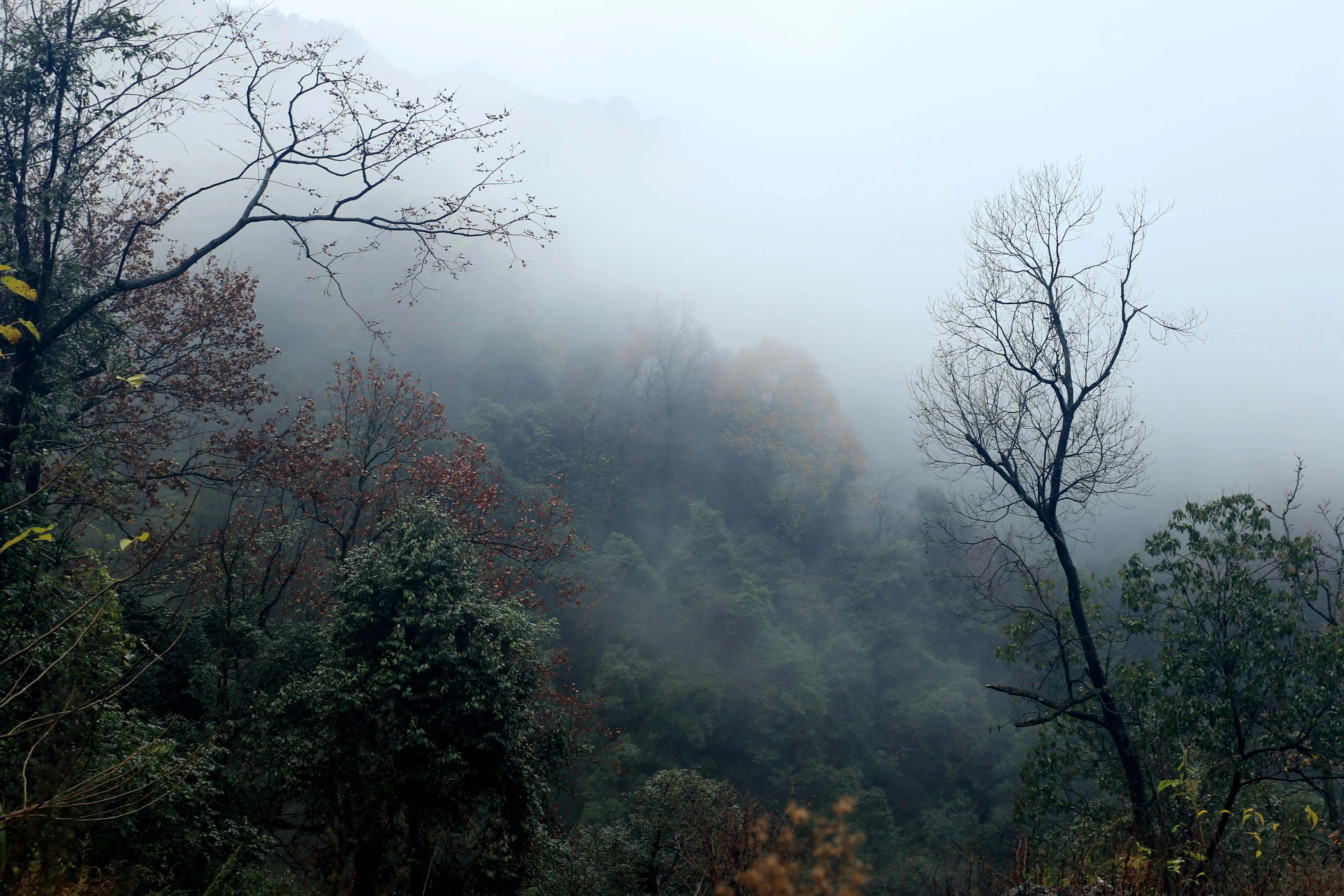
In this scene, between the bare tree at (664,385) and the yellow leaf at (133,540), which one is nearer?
the yellow leaf at (133,540)

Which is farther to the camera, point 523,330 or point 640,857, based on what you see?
point 523,330

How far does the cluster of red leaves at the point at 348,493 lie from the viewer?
457 inches

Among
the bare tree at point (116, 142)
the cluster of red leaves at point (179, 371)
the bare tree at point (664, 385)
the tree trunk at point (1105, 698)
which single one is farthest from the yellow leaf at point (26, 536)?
the bare tree at point (664, 385)

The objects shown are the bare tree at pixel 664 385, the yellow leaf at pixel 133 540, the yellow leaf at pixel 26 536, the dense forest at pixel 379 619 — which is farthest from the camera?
the bare tree at pixel 664 385

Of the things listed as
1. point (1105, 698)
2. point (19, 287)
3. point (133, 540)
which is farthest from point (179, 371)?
point (1105, 698)

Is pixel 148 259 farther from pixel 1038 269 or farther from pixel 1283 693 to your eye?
pixel 1283 693

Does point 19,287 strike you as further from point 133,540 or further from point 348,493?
point 348,493

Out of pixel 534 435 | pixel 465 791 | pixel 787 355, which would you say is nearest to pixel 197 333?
pixel 465 791

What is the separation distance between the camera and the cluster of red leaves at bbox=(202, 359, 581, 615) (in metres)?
11.6

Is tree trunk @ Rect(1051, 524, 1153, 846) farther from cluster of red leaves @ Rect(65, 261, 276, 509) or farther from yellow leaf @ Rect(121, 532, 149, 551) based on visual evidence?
cluster of red leaves @ Rect(65, 261, 276, 509)

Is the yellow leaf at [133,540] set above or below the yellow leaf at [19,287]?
below

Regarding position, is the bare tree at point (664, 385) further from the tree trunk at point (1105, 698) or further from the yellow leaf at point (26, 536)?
the yellow leaf at point (26, 536)

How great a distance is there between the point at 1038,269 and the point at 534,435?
2688cm

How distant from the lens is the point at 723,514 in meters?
35.8
